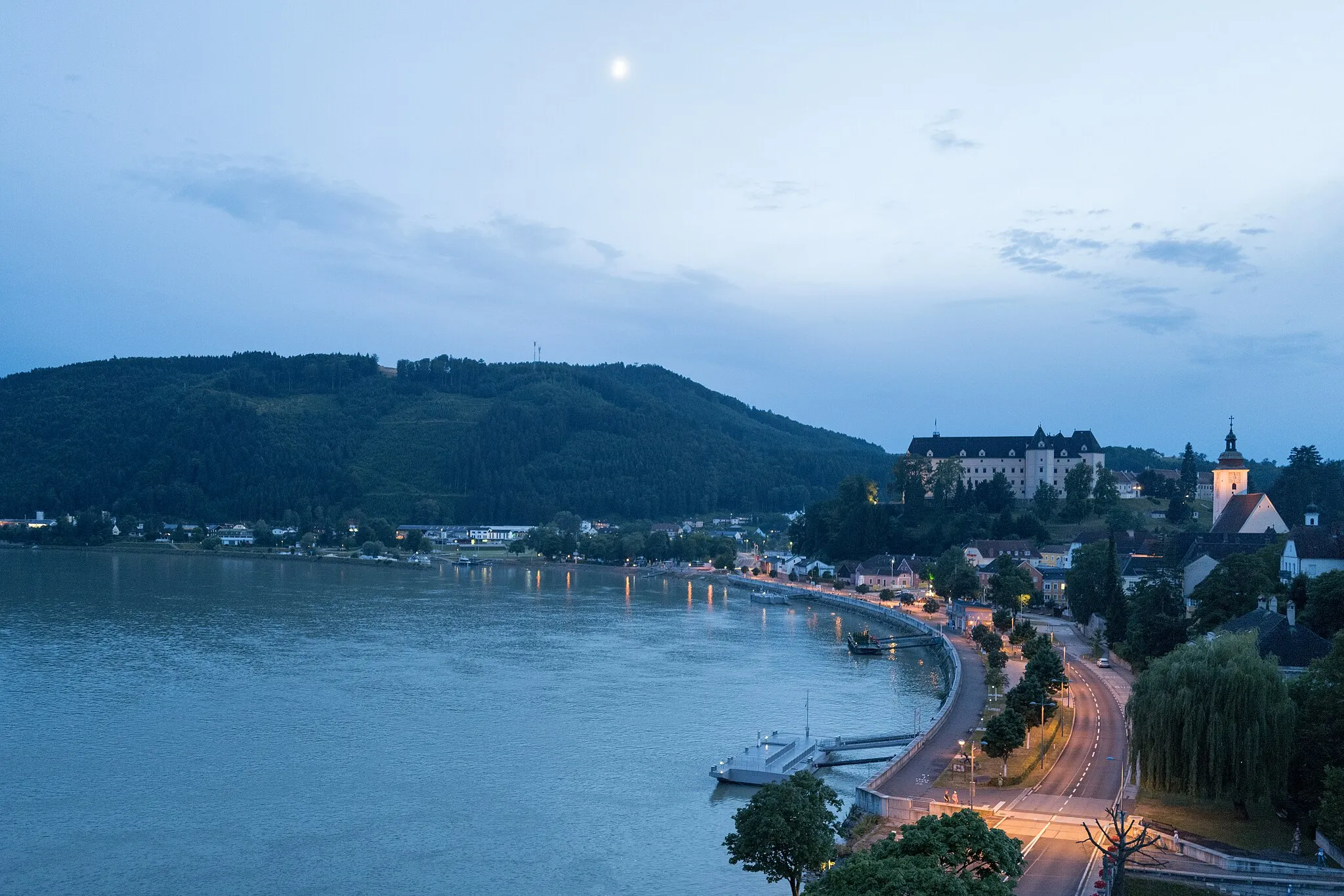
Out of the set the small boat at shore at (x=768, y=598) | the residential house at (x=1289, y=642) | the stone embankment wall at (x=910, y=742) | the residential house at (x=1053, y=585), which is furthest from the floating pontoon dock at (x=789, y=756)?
the small boat at shore at (x=768, y=598)

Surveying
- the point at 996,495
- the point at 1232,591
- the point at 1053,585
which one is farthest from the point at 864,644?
the point at 996,495

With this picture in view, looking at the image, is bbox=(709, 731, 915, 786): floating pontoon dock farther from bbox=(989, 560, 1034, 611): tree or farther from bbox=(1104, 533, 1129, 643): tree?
bbox=(989, 560, 1034, 611): tree

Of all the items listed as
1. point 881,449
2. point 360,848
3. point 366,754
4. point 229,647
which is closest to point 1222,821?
point 360,848

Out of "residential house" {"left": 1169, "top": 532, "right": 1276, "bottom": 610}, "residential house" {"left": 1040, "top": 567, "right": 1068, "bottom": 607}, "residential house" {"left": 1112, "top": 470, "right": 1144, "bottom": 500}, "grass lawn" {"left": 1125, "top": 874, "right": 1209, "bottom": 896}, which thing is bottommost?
"grass lawn" {"left": 1125, "top": 874, "right": 1209, "bottom": 896}

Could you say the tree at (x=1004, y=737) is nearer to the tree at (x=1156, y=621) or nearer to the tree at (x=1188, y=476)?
the tree at (x=1156, y=621)

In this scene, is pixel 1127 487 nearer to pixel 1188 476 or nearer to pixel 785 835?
pixel 1188 476

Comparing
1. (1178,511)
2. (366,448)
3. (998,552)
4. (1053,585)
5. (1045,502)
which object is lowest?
(1053,585)

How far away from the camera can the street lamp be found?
13570 mm

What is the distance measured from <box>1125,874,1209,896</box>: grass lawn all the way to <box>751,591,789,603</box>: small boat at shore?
35196 mm

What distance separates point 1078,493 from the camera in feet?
152

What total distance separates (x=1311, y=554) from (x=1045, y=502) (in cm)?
2413

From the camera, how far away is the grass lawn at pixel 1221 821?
12.0m

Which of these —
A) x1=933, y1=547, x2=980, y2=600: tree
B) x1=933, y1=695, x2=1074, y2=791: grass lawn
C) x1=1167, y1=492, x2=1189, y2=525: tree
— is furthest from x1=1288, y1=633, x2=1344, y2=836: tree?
x1=1167, y1=492, x2=1189, y2=525: tree

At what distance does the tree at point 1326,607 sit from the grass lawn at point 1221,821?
5635 mm
